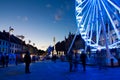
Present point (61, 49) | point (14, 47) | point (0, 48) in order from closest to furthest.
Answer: point (0, 48) < point (14, 47) < point (61, 49)

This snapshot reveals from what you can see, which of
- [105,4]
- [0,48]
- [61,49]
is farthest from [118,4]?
[61,49]

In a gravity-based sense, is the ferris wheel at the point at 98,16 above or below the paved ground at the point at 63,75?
above

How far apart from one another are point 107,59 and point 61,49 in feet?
353

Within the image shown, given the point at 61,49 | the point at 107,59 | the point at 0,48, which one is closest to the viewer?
the point at 107,59

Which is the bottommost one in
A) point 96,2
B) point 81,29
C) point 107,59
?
point 107,59

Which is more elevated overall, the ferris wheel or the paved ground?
the ferris wheel

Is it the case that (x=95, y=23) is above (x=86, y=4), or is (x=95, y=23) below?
below

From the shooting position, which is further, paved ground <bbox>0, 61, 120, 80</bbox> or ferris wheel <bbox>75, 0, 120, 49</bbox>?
ferris wheel <bbox>75, 0, 120, 49</bbox>

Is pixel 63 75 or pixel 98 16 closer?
pixel 63 75

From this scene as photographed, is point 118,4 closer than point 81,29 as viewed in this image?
Yes

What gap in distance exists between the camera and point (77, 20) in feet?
117

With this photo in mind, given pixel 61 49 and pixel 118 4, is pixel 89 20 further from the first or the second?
pixel 61 49

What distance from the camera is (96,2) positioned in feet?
98.7

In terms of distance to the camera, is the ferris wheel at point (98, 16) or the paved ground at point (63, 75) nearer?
the paved ground at point (63, 75)
